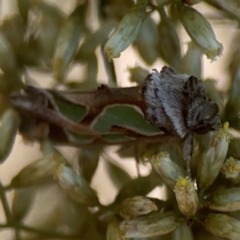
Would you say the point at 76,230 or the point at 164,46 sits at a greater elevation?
the point at 164,46

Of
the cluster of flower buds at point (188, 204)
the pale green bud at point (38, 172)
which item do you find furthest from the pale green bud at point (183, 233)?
the pale green bud at point (38, 172)

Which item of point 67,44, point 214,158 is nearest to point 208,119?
point 214,158

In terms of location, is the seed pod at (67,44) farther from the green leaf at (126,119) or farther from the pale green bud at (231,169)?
the pale green bud at (231,169)

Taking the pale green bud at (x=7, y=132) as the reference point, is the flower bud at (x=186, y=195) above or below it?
below

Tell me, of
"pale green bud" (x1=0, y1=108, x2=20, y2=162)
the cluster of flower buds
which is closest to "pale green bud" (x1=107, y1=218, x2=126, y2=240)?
the cluster of flower buds

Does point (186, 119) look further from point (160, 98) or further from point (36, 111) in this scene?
point (36, 111)

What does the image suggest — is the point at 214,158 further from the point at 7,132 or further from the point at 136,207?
the point at 7,132

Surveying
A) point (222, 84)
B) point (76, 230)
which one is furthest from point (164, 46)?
point (76, 230)
